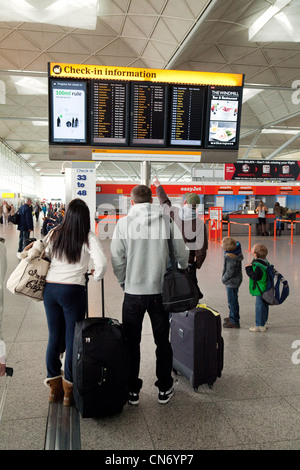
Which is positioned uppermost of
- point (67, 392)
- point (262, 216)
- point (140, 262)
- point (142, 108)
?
point (142, 108)

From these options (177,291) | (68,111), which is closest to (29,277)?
(177,291)

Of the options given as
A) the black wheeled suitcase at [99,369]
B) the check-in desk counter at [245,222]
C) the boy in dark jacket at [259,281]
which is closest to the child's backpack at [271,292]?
the boy in dark jacket at [259,281]

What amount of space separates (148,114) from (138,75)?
21.0 inches

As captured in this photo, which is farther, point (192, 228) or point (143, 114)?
point (143, 114)

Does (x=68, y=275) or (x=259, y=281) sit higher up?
(x=68, y=275)

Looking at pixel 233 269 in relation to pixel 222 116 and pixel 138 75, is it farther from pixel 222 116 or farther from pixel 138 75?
pixel 138 75

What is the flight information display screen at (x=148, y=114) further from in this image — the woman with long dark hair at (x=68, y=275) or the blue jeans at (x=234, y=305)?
the woman with long dark hair at (x=68, y=275)

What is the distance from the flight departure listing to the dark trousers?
2.72 m

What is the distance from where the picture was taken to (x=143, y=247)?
9.58 feet

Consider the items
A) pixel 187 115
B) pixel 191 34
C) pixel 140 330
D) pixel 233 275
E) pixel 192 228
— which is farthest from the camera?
pixel 191 34

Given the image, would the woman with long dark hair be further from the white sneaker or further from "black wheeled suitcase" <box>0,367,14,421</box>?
the white sneaker

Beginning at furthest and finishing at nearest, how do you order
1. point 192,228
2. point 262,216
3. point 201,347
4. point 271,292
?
point 262,216 < point 271,292 < point 192,228 < point 201,347

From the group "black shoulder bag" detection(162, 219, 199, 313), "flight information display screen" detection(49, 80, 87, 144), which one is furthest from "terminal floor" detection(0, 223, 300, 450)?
"flight information display screen" detection(49, 80, 87, 144)

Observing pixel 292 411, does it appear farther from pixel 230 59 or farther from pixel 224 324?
pixel 230 59
